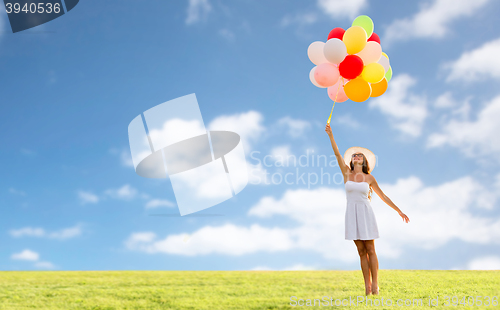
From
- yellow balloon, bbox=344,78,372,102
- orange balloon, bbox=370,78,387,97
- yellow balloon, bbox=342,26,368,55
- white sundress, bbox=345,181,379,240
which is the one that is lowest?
white sundress, bbox=345,181,379,240

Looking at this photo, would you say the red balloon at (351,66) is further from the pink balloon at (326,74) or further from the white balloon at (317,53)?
the white balloon at (317,53)

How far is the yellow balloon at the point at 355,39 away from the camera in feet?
21.2

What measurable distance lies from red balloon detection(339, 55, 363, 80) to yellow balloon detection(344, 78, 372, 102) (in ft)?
0.82

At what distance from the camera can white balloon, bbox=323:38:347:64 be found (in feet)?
21.1

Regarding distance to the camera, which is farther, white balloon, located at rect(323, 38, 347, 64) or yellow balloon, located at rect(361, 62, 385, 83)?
yellow balloon, located at rect(361, 62, 385, 83)

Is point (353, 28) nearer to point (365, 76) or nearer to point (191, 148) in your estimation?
point (365, 76)

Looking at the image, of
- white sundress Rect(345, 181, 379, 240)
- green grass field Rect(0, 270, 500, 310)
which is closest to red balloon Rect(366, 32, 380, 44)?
white sundress Rect(345, 181, 379, 240)

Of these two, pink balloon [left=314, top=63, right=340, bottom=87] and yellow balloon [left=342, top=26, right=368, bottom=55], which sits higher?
yellow balloon [left=342, top=26, right=368, bottom=55]

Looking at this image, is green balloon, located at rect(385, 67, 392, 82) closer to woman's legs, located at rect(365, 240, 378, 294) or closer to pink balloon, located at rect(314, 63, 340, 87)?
pink balloon, located at rect(314, 63, 340, 87)

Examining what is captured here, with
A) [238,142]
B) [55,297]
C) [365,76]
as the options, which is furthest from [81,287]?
[365,76]

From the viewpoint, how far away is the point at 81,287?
838cm

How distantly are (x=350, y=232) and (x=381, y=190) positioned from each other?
965 mm

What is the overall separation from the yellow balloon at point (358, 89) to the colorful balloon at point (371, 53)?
1.26 ft

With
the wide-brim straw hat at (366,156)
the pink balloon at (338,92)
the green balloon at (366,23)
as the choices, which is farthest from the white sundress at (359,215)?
the green balloon at (366,23)
